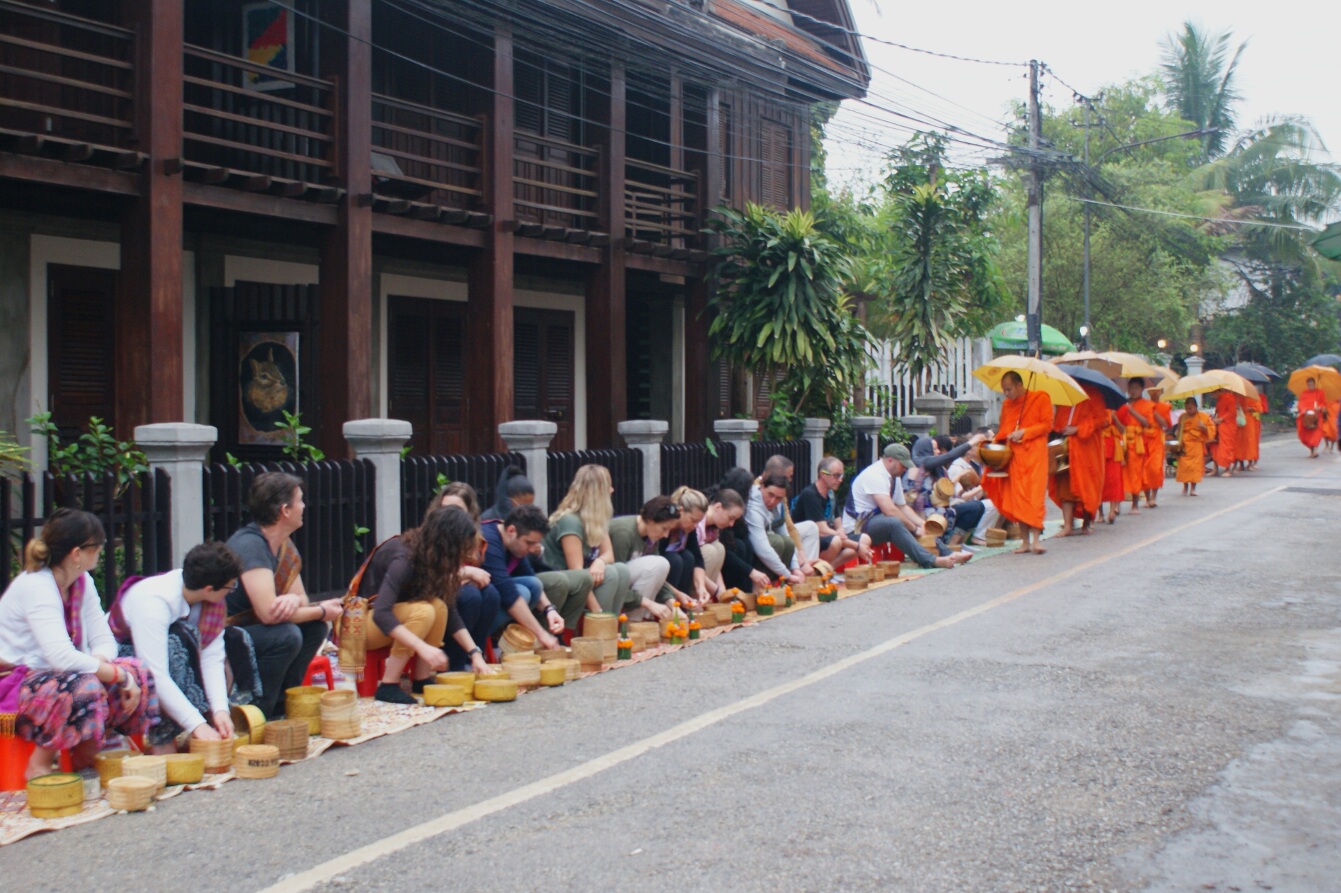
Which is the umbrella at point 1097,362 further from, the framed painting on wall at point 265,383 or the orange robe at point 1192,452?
the framed painting on wall at point 265,383

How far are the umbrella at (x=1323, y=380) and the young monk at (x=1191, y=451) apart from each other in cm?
748

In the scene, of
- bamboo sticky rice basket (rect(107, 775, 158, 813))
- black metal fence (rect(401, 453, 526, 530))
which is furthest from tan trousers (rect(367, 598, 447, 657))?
black metal fence (rect(401, 453, 526, 530))

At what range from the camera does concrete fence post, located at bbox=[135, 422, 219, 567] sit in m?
8.64

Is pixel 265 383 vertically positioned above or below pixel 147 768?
above

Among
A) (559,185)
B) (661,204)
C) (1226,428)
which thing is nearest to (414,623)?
(559,185)

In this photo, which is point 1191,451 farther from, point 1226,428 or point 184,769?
point 184,769

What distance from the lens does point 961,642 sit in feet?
28.6

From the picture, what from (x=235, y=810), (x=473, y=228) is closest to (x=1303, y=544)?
(x=473, y=228)

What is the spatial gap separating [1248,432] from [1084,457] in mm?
12207

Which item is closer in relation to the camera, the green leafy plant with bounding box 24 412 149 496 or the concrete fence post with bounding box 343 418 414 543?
the green leafy plant with bounding box 24 412 149 496

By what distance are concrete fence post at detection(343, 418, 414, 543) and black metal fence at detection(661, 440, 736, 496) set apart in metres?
4.49

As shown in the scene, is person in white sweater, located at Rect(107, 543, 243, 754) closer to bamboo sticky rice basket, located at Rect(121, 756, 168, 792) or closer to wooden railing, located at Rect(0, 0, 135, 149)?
bamboo sticky rice basket, located at Rect(121, 756, 168, 792)

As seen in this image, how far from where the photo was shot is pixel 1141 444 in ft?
59.5

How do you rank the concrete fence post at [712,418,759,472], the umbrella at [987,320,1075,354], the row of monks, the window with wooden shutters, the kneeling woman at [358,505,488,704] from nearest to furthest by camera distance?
1. the kneeling woman at [358,505,488,704]
2. the row of monks
3. the concrete fence post at [712,418,759,472]
4. the window with wooden shutters
5. the umbrella at [987,320,1075,354]
